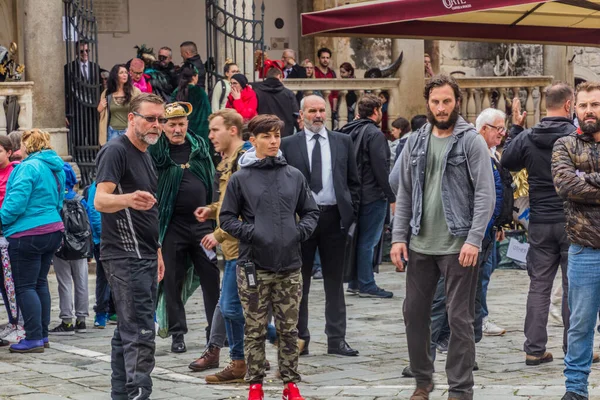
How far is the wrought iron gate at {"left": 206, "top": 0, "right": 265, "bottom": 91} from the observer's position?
16188 mm

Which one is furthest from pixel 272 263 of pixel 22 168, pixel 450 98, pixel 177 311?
pixel 22 168

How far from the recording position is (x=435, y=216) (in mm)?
7598

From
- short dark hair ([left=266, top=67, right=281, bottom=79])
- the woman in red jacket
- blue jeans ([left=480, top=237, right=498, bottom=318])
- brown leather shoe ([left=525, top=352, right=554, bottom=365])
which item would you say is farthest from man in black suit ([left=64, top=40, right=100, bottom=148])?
brown leather shoe ([left=525, top=352, right=554, bottom=365])

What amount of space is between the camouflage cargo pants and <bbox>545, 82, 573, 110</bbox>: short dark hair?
7.99 ft

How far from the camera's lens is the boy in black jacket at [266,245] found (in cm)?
794

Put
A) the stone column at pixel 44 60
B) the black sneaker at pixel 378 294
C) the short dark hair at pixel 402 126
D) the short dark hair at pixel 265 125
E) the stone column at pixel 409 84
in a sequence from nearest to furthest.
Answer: the short dark hair at pixel 265 125, the black sneaker at pixel 378 294, the short dark hair at pixel 402 126, the stone column at pixel 44 60, the stone column at pixel 409 84

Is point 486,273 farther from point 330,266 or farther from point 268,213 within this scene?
point 268,213

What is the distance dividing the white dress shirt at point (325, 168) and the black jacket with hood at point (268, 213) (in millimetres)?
1533

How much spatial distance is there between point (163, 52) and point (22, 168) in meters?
6.90

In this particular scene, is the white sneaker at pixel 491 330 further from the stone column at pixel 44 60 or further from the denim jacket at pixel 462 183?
the stone column at pixel 44 60

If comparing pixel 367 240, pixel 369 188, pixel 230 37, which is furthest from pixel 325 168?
pixel 230 37

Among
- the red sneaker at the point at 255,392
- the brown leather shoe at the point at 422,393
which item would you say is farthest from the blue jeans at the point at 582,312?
the red sneaker at the point at 255,392

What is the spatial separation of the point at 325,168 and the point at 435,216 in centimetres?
232

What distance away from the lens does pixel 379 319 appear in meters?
11.4
